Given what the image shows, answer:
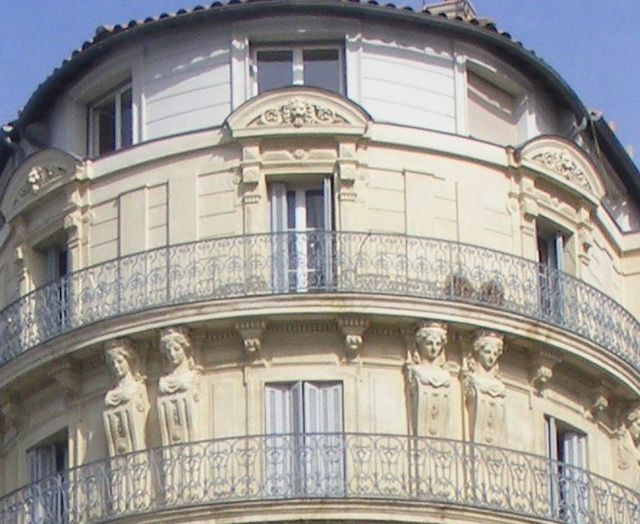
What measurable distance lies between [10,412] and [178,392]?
3.10 meters

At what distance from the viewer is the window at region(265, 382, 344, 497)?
3650 cm

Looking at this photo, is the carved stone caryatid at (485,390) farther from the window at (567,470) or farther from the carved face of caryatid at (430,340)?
the window at (567,470)

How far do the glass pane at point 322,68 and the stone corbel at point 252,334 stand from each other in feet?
12.9


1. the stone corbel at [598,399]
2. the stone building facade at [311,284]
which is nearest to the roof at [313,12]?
the stone building facade at [311,284]

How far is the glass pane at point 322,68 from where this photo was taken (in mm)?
39531

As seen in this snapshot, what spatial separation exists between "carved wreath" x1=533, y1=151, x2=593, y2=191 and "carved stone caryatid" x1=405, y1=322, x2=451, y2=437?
3445 mm

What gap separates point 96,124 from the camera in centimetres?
4069

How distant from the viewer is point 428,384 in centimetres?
3734

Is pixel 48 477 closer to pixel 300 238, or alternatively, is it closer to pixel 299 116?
pixel 300 238

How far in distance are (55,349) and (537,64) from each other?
7870mm

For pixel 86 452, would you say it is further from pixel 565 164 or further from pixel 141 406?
pixel 565 164

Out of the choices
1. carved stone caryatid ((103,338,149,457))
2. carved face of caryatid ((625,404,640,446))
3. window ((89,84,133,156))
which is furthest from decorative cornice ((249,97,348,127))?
carved face of caryatid ((625,404,640,446))

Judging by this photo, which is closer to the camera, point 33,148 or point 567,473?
point 567,473

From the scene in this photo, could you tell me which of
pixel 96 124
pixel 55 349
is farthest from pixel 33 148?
pixel 55 349
